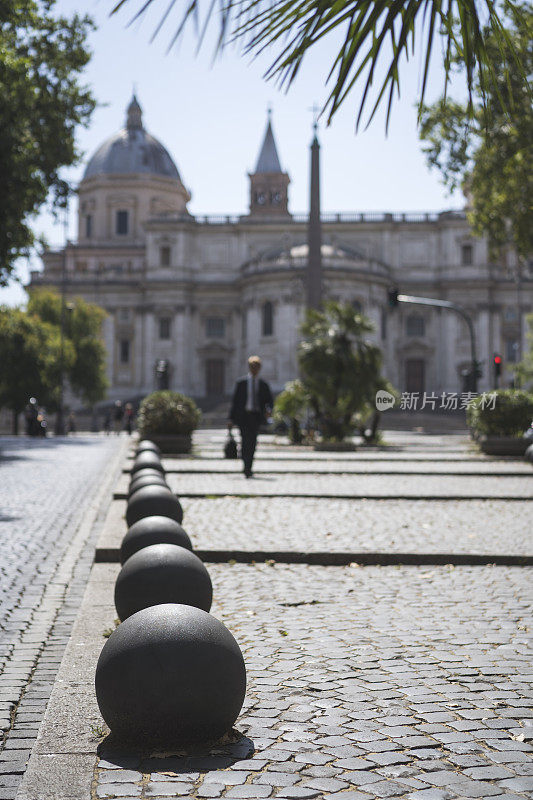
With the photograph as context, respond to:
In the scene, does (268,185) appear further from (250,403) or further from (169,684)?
(169,684)

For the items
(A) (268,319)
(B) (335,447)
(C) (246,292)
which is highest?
(C) (246,292)

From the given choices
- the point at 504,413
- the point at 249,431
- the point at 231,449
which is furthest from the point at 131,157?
the point at 249,431

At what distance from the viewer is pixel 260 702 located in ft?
13.2

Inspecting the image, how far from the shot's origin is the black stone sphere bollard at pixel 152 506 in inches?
309

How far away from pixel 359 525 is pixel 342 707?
20.1 feet

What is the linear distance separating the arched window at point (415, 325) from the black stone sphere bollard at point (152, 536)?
237 ft

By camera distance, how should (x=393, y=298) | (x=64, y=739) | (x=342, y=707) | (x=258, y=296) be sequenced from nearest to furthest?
1. (x=64, y=739)
2. (x=342, y=707)
3. (x=393, y=298)
4. (x=258, y=296)

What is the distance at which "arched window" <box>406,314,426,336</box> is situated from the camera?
77.2 m

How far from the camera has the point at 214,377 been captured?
78.2 m

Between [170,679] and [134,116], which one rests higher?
[134,116]

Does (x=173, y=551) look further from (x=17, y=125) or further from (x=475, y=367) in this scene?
(x=475, y=367)

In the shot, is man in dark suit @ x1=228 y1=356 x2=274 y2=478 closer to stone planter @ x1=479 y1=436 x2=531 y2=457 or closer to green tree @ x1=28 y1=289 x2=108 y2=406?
stone planter @ x1=479 y1=436 x2=531 y2=457

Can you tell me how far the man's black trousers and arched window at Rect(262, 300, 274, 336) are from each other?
55415 mm

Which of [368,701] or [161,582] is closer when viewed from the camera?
[368,701]
